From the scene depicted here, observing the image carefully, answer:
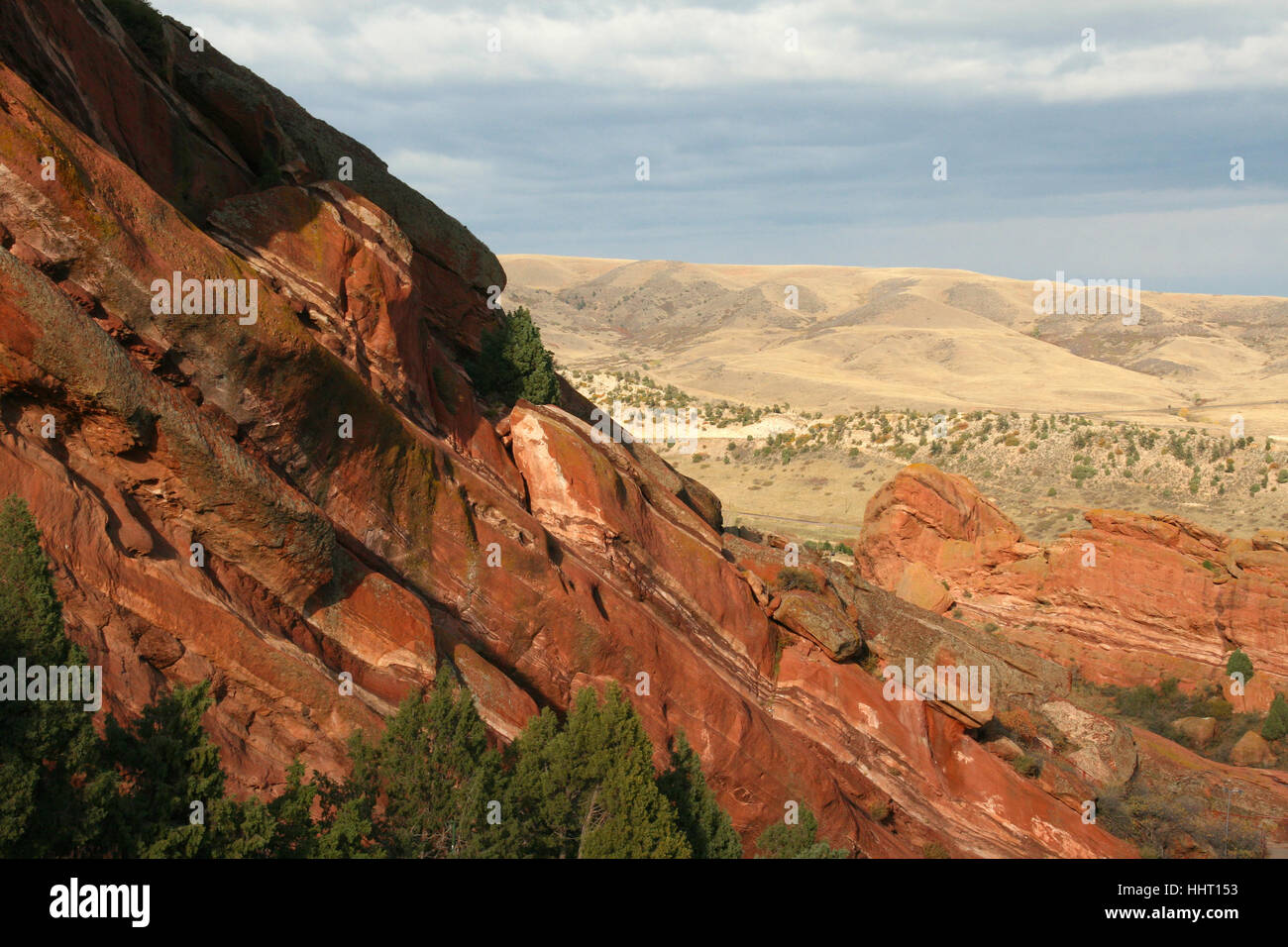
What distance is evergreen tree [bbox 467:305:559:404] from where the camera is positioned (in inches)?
1056

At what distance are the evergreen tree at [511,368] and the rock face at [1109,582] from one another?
27.2 meters

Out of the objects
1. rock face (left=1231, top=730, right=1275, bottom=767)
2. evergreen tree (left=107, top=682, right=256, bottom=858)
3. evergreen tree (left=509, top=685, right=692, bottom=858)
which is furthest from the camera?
rock face (left=1231, top=730, right=1275, bottom=767)

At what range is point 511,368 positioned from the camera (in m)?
27.1

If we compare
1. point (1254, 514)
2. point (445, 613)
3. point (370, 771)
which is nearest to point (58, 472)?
point (370, 771)

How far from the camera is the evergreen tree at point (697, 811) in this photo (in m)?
17.9

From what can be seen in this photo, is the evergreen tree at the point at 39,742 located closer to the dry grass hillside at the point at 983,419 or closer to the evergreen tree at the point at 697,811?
the evergreen tree at the point at 697,811

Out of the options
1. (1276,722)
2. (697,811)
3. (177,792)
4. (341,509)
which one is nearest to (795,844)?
(697,811)

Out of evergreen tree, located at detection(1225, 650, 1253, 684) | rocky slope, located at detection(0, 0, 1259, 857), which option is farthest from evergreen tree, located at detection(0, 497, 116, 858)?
evergreen tree, located at detection(1225, 650, 1253, 684)

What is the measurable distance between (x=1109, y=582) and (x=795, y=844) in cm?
3184

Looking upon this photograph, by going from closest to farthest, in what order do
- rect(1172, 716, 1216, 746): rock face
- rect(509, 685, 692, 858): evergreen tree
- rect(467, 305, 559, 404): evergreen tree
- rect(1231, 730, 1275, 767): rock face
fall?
rect(509, 685, 692, 858): evergreen tree → rect(467, 305, 559, 404): evergreen tree → rect(1231, 730, 1275, 767): rock face → rect(1172, 716, 1216, 746): rock face

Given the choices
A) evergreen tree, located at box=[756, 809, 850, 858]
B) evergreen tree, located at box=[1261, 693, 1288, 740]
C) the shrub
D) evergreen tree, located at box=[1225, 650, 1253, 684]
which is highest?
evergreen tree, located at box=[756, 809, 850, 858]

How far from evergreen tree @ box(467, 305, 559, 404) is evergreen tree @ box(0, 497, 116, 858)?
1576 cm

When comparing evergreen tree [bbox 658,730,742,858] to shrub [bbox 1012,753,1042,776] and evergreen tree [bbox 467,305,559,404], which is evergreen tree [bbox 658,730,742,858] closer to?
evergreen tree [bbox 467,305,559,404]

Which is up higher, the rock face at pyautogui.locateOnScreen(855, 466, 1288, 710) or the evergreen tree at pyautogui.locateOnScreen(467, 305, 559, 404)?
the evergreen tree at pyautogui.locateOnScreen(467, 305, 559, 404)
